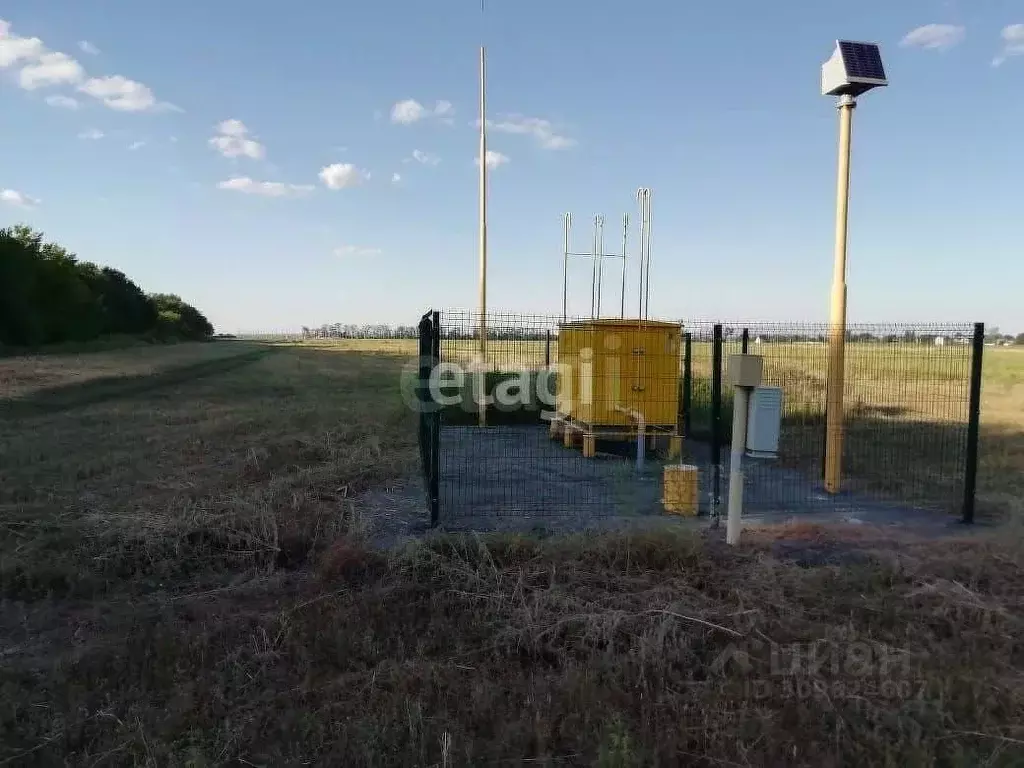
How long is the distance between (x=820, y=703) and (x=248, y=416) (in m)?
14.5

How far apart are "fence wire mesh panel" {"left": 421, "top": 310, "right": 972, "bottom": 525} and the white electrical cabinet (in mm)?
368

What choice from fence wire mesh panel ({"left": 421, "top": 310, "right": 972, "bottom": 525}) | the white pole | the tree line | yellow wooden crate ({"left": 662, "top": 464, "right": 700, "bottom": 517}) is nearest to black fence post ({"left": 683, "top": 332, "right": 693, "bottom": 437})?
fence wire mesh panel ({"left": 421, "top": 310, "right": 972, "bottom": 525})

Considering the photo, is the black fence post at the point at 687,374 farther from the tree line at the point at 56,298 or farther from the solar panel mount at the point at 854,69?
the tree line at the point at 56,298

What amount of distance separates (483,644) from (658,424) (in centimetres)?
664

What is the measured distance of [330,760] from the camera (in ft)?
10.9

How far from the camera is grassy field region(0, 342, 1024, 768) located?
3471mm

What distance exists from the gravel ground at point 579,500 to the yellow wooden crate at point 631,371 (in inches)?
33.5

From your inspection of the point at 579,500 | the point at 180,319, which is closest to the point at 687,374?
the point at 579,500

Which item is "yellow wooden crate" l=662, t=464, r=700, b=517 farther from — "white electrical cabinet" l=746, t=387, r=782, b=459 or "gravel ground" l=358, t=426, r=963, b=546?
"white electrical cabinet" l=746, t=387, r=782, b=459

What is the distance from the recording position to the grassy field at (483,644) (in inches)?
137

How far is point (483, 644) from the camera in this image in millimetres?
4469

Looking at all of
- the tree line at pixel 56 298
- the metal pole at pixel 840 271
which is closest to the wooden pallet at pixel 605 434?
the metal pole at pixel 840 271

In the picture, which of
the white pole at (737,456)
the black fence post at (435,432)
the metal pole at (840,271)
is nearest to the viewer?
the white pole at (737,456)

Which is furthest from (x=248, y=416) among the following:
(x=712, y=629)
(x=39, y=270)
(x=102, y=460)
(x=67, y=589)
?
(x=39, y=270)
